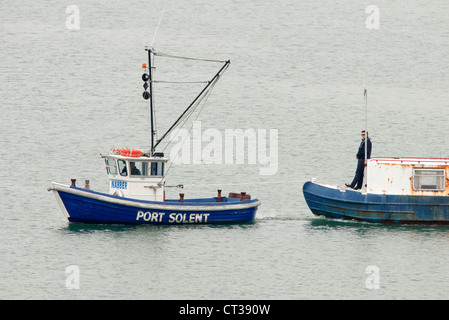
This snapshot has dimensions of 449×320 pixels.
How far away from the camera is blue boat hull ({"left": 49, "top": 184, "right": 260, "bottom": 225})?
38750 mm

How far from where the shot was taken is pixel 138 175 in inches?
1569

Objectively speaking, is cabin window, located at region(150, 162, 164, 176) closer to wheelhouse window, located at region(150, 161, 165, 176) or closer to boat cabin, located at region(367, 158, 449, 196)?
wheelhouse window, located at region(150, 161, 165, 176)

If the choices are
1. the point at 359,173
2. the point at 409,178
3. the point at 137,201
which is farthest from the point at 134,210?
the point at 409,178

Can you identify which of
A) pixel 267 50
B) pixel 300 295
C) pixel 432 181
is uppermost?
pixel 267 50

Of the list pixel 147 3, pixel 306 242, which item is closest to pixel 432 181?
pixel 306 242

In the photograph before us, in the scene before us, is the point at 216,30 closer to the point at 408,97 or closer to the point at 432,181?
the point at 408,97

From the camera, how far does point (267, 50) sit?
92688mm

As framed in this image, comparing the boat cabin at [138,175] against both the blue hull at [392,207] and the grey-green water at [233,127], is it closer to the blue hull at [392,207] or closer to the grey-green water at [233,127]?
the grey-green water at [233,127]

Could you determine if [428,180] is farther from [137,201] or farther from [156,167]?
[137,201]

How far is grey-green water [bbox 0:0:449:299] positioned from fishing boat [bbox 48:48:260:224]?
A: 23.5 inches

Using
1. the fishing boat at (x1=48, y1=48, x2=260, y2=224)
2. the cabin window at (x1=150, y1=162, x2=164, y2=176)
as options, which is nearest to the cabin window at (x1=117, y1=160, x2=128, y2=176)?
the fishing boat at (x1=48, y1=48, x2=260, y2=224)

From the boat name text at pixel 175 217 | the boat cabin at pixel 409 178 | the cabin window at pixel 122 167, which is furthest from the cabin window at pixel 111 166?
the boat cabin at pixel 409 178
